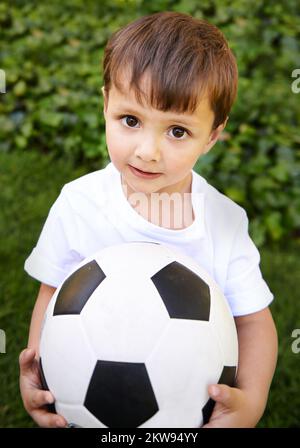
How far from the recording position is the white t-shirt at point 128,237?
5.64 feet

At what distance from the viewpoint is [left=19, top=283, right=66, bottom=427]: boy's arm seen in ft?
4.93

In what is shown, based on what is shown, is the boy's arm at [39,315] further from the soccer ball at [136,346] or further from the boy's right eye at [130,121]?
the boy's right eye at [130,121]

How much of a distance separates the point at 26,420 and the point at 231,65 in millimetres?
1363

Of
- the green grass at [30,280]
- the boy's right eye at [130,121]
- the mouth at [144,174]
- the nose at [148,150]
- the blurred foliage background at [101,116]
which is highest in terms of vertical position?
the boy's right eye at [130,121]

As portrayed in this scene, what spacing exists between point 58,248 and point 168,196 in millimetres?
308

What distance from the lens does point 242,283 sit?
1.75m

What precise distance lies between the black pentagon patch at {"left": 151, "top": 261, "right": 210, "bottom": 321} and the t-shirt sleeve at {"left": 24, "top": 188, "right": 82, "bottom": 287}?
35cm

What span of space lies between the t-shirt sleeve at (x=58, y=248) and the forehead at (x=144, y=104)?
1.15ft

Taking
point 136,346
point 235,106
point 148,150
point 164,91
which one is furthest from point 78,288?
point 235,106

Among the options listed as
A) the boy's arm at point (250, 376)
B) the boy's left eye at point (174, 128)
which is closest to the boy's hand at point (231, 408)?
the boy's arm at point (250, 376)

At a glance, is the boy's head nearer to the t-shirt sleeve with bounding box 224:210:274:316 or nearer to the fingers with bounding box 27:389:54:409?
the t-shirt sleeve with bounding box 224:210:274:316

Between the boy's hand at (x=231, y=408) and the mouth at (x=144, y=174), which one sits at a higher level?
the mouth at (x=144, y=174)

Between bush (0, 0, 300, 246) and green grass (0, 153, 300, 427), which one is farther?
bush (0, 0, 300, 246)

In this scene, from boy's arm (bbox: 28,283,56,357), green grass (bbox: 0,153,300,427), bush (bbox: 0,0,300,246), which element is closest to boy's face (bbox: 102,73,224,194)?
boy's arm (bbox: 28,283,56,357)
